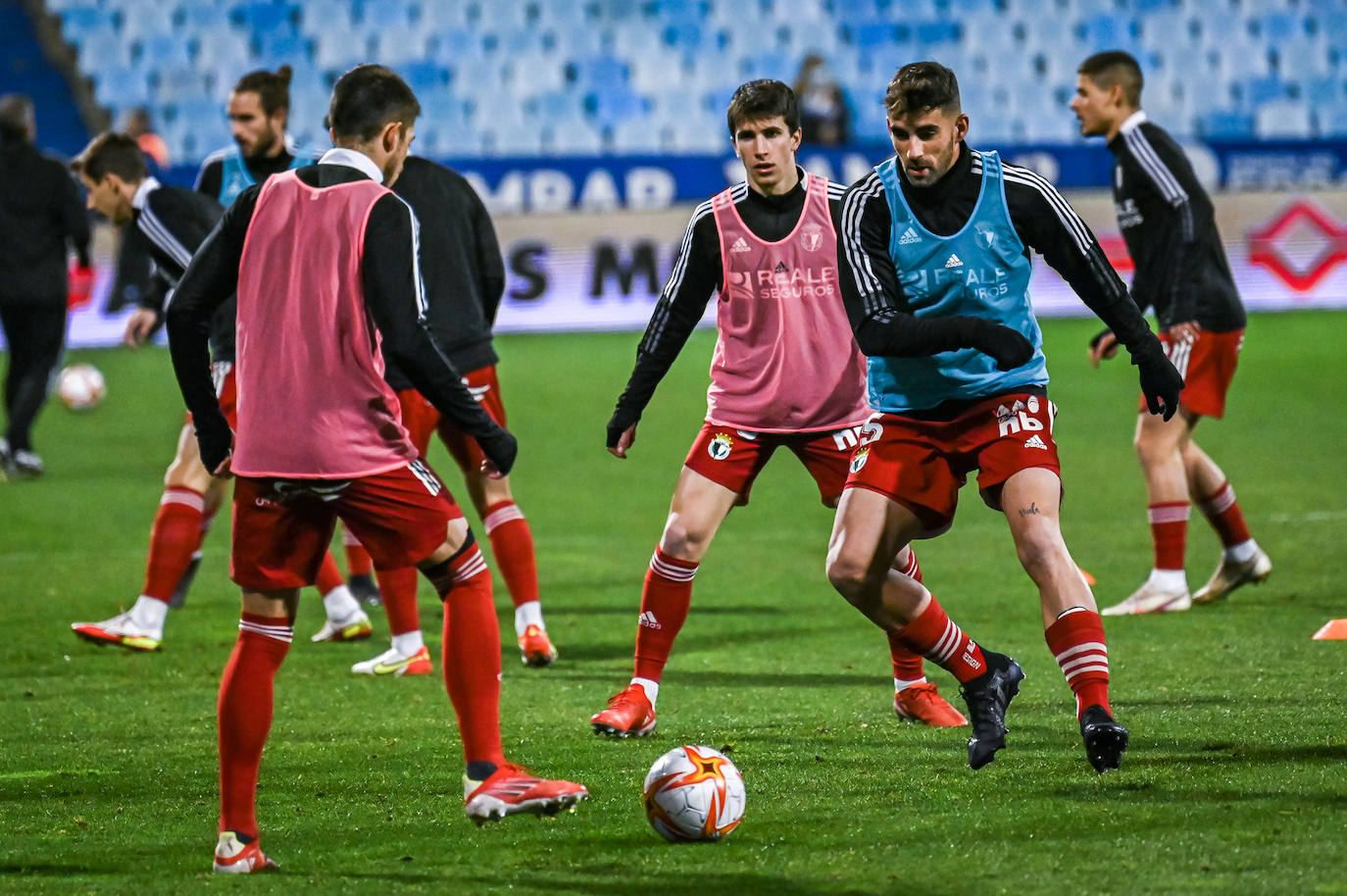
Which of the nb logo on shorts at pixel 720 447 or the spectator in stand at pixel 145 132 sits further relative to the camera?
the spectator in stand at pixel 145 132

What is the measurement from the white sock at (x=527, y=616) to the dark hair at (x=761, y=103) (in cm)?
222

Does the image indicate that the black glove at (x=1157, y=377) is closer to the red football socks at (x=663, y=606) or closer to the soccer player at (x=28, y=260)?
the red football socks at (x=663, y=606)

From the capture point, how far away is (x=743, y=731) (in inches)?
217

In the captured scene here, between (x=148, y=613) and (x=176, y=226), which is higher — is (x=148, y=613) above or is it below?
below

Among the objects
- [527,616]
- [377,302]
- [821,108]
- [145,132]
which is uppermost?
[377,302]

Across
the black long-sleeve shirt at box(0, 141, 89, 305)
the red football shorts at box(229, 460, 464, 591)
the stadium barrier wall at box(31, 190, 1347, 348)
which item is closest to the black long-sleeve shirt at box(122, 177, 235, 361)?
the red football shorts at box(229, 460, 464, 591)

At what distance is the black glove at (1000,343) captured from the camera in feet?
15.2

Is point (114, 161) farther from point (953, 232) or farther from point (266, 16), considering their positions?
point (266, 16)

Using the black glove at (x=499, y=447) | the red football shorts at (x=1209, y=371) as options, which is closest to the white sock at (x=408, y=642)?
the black glove at (x=499, y=447)

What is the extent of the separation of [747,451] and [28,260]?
8.00m

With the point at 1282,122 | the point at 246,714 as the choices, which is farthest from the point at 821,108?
the point at 246,714

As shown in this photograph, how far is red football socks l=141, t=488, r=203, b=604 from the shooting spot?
714 cm

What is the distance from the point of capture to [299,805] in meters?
4.73

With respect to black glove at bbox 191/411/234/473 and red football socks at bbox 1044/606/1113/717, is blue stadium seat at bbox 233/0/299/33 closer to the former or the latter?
black glove at bbox 191/411/234/473
